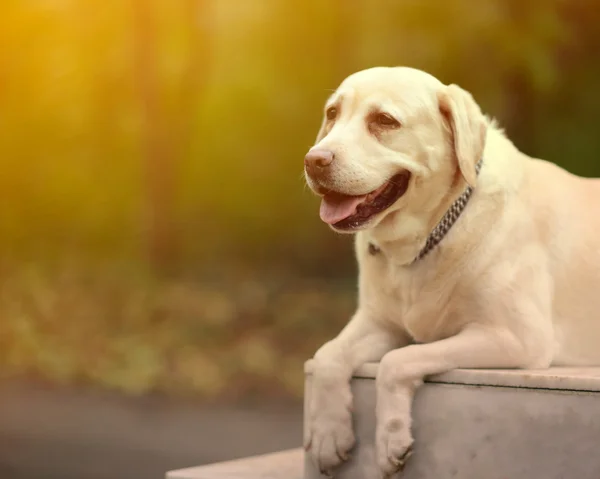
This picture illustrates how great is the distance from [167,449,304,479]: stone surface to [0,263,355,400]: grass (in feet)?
3.14

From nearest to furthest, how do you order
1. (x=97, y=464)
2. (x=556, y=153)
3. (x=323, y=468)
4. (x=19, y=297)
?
(x=323, y=468) → (x=556, y=153) → (x=97, y=464) → (x=19, y=297)

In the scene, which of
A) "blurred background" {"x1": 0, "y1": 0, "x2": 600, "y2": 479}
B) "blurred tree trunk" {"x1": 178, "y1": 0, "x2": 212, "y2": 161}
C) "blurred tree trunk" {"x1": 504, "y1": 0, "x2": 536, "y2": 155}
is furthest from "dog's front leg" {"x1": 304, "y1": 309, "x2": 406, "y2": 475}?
"blurred tree trunk" {"x1": 178, "y1": 0, "x2": 212, "y2": 161}

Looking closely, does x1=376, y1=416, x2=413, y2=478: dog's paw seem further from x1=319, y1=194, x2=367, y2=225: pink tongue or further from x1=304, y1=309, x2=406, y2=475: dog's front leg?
x1=319, y1=194, x2=367, y2=225: pink tongue

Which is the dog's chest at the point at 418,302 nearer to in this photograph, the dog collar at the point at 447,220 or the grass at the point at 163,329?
the dog collar at the point at 447,220

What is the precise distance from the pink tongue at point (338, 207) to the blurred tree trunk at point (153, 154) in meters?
1.78

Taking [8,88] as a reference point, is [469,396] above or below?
below

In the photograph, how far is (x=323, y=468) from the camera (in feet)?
5.70

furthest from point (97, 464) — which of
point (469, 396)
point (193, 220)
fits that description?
point (469, 396)

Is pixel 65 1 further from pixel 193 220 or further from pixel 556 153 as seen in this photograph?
pixel 556 153

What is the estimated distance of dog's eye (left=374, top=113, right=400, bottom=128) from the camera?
5.61 ft

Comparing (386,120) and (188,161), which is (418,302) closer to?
(386,120)

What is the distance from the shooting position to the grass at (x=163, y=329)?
10.7 feet

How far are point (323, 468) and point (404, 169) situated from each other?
64cm

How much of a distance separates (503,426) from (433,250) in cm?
39
